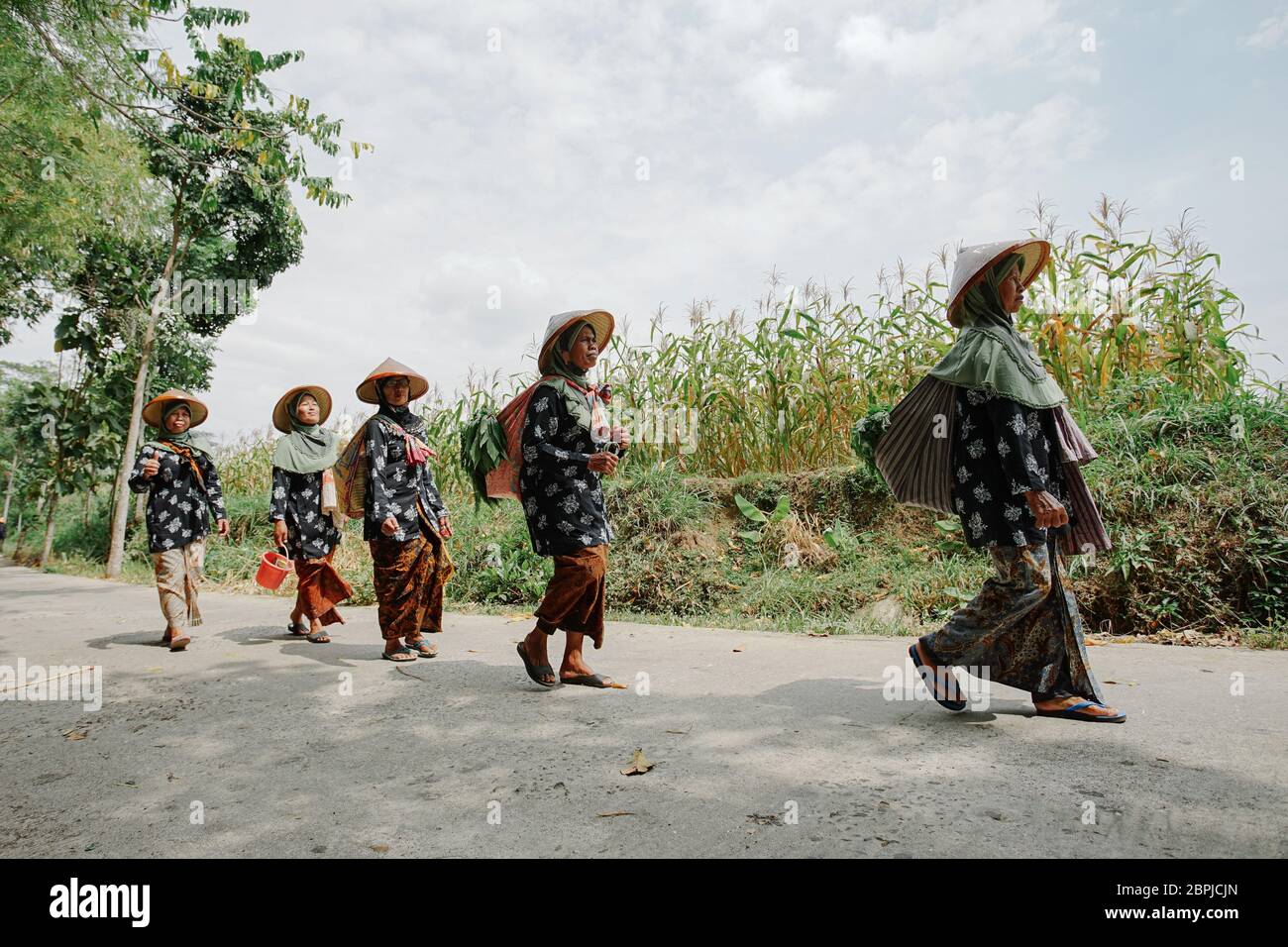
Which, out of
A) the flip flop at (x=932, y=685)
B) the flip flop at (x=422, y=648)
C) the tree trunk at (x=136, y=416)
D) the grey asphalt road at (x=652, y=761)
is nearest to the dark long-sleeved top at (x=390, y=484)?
the flip flop at (x=422, y=648)

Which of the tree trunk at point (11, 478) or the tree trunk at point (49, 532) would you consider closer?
the tree trunk at point (49, 532)

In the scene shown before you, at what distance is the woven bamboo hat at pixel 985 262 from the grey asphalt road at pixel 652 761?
6.32 feet

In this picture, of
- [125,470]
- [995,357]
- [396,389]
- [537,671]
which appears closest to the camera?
[995,357]

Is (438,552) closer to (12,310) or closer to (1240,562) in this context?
(1240,562)

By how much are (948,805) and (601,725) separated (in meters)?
1.62

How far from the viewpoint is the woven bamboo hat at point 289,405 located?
700 centimetres

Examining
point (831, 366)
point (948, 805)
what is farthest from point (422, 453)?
point (831, 366)

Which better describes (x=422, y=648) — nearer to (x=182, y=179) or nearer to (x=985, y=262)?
(x=985, y=262)

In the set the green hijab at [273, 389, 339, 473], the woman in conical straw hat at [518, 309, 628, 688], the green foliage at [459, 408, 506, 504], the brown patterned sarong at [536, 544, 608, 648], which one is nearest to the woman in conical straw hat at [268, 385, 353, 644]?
the green hijab at [273, 389, 339, 473]

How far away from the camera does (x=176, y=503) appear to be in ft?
20.9

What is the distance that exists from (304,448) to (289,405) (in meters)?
0.39

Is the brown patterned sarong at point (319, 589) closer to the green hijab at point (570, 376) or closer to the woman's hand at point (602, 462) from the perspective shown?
the green hijab at point (570, 376)

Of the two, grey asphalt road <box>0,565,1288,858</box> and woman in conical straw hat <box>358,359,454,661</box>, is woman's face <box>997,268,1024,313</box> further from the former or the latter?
woman in conical straw hat <box>358,359,454,661</box>

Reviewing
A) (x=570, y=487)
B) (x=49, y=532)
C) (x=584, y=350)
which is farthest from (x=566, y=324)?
(x=49, y=532)
